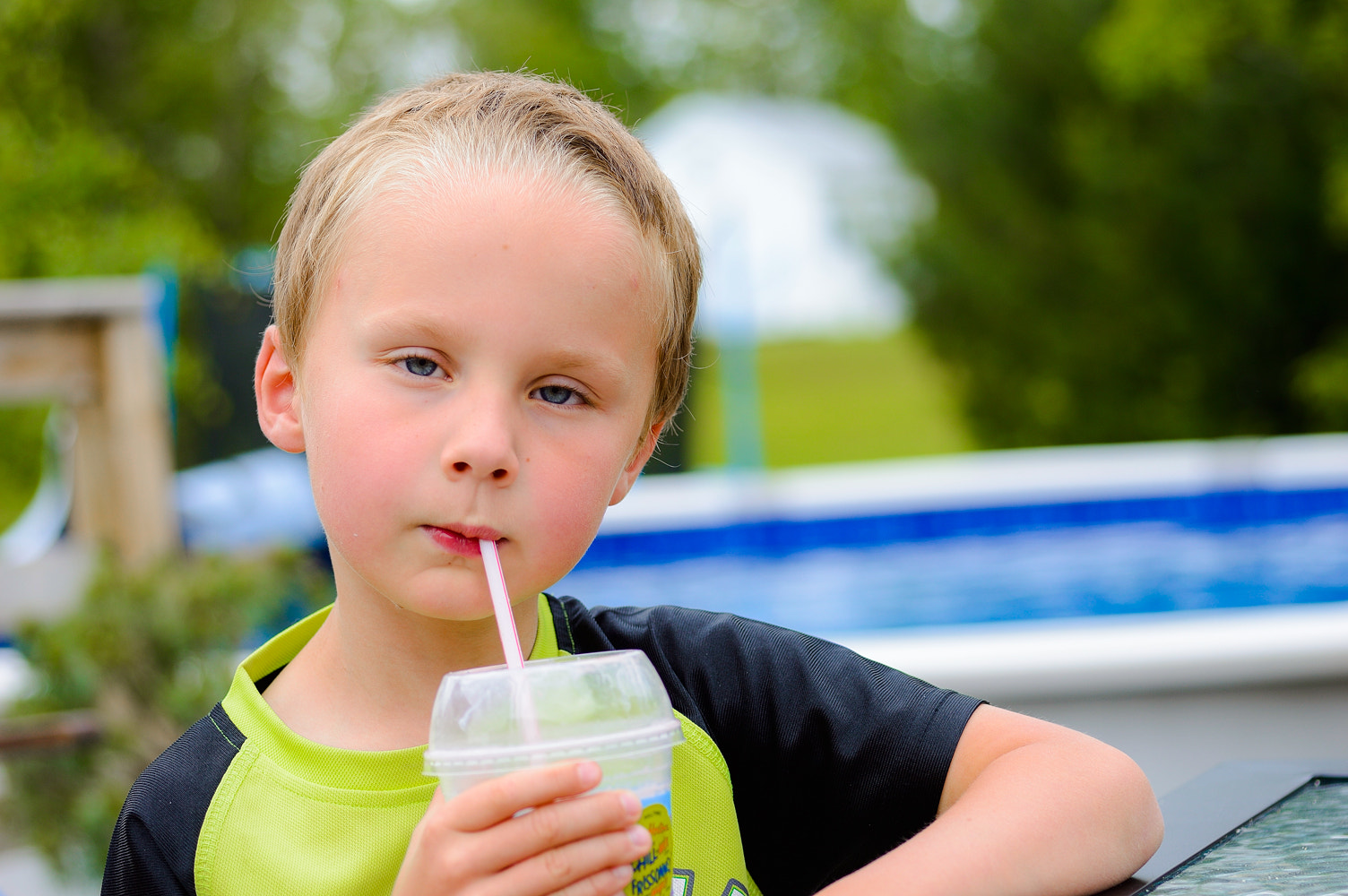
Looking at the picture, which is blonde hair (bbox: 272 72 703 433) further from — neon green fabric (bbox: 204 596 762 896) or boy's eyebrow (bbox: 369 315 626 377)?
neon green fabric (bbox: 204 596 762 896)

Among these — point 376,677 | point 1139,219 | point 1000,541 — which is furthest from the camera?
point 1139,219

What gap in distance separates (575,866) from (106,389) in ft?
11.2

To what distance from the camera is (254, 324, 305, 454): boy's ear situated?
1.29 metres

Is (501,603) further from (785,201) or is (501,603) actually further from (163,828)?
(785,201)

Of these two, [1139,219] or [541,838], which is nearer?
[541,838]

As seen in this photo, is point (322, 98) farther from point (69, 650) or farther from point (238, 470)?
point (69, 650)

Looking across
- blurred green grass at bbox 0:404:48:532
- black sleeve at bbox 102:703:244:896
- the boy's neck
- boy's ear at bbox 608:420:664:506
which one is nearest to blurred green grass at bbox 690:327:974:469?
blurred green grass at bbox 0:404:48:532


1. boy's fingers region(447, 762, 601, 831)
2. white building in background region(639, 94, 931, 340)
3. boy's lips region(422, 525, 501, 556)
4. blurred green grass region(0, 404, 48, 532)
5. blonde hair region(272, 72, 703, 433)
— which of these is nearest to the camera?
boy's fingers region(447, 762, 601, 831)

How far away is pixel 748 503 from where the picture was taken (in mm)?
9438

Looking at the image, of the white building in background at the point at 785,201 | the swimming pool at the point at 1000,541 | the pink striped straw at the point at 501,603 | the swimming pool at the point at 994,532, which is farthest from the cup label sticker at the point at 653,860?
the white building in background at the point at 785,201

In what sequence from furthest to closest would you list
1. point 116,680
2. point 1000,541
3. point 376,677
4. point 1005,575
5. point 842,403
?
point 842,403 → point 1000,541 → point 1005,575 → point 116,680 → point 376,677

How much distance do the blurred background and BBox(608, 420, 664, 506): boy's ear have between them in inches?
38.2

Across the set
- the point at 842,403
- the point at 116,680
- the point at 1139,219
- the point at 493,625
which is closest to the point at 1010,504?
the point at 1139,219

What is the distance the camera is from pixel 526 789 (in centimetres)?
81
